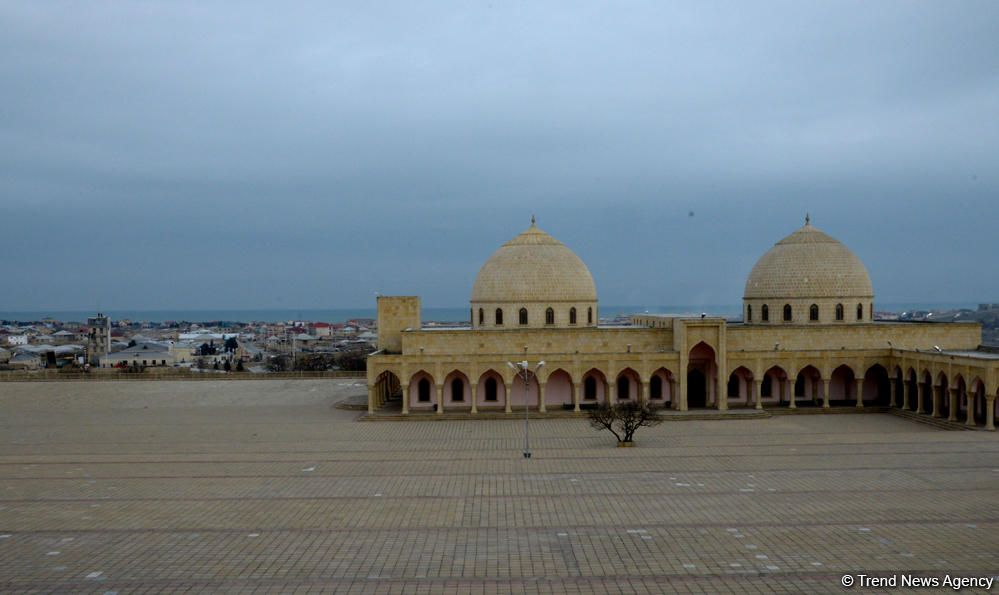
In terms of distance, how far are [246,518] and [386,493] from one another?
3372 millimetres

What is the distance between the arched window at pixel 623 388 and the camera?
35.2m

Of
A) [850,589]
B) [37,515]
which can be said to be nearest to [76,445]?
[37,515]

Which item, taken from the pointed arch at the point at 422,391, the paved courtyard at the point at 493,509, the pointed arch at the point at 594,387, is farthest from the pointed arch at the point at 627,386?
the pointed arch at the point at 422,391

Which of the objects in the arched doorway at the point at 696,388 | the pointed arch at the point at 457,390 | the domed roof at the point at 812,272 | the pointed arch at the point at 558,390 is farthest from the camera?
the domed roof at the point at 812,272

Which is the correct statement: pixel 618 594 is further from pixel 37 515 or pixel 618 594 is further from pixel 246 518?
pixel 37 515

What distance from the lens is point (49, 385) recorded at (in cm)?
4509

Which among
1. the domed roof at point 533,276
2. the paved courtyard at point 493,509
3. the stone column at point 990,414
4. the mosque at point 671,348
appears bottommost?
the paved courtyard at point 493,509

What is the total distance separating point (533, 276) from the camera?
36.2m

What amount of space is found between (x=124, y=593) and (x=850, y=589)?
436 inches

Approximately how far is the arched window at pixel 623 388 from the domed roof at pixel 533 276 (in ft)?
13.7

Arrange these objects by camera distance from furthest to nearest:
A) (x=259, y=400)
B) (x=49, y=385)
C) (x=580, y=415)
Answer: (x=49, y=385) → (x=259, y=400) → (x=580, y=415)

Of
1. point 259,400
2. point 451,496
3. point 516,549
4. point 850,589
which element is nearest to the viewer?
point 850,589

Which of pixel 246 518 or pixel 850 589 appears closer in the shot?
pixel 850 589

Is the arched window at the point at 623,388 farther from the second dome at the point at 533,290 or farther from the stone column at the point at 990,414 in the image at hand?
the stone column at the point at 990,414
